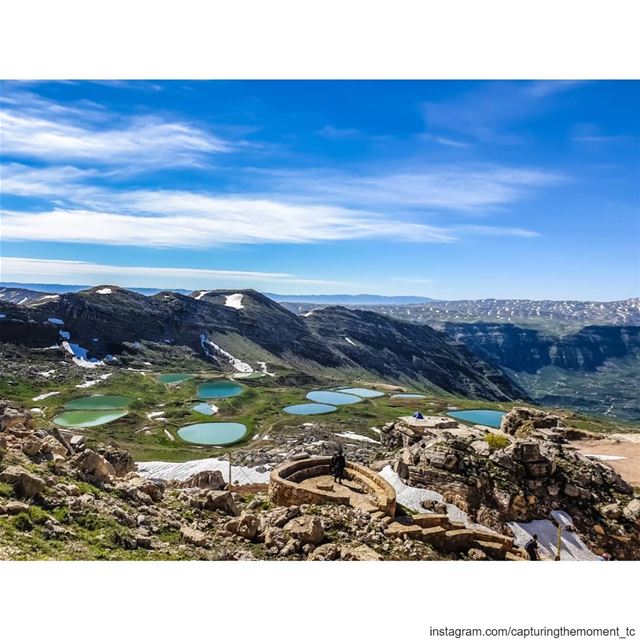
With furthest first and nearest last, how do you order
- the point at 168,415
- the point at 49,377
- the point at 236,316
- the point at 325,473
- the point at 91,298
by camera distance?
1. the point at 236,316
2. the point at 91,298
3. the point at 49,377
4. the point at 168,415
5. the point at 325,473

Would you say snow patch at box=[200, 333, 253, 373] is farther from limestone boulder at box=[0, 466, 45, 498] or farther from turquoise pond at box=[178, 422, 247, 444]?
limestone boulder at box=[0, 466, 45, 498]

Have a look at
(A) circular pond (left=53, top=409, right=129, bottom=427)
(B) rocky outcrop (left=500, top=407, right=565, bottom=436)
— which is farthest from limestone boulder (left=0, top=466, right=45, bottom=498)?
(A) circular pond (left=53, top=409, right=129, bottom=427)

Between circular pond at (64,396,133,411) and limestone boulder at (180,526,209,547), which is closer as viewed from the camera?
limestone boulder at (180,526,209,547)

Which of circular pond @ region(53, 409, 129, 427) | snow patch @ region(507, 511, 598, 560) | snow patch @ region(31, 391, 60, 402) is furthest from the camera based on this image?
snow patch @ region(31, 391, 60, 402)

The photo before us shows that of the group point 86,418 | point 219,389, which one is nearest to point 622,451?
point 86,418

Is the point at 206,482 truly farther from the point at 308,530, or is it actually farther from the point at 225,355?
the point at 225,355
